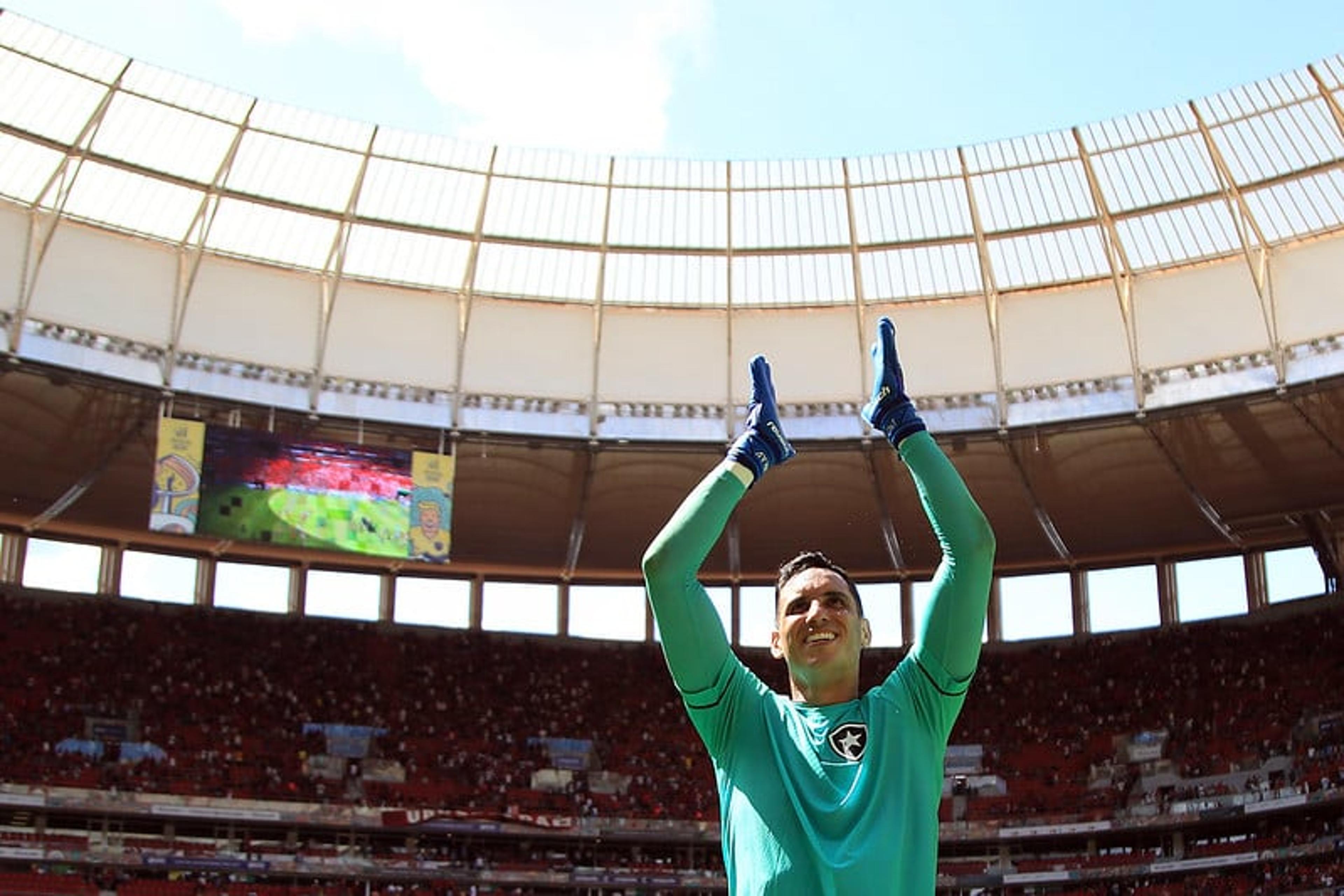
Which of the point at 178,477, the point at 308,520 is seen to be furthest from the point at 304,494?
the point at 178,477

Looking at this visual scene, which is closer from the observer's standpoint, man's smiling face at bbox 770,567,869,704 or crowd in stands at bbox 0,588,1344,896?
man's smiling face at bbox 770,567,869,704

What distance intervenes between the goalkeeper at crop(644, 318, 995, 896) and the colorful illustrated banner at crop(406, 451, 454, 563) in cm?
3206

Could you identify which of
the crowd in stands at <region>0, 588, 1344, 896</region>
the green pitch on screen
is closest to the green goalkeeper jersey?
the green pitch on screen

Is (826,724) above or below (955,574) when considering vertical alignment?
below

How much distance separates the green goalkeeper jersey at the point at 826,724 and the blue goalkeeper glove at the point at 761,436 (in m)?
0.07

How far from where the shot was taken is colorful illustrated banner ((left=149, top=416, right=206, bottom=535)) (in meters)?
33.8

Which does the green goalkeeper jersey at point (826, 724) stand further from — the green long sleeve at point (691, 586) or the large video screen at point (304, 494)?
the large video screen at point (304, 494)

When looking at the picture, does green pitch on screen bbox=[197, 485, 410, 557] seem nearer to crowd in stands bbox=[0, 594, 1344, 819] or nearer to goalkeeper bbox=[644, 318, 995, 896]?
crowd in stands bbox=[0, 594, 1344, 819]

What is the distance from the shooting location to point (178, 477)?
34.3 m

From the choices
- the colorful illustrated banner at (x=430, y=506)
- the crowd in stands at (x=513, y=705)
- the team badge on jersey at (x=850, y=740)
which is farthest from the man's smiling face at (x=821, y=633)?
the crowd in stands at (x=513, y=705)

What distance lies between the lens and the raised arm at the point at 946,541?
3.84 m

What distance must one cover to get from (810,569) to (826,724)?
0.37 meters

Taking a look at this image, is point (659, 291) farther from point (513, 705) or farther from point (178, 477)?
point (513, 705)

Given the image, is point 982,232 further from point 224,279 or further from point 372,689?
point 372,689
